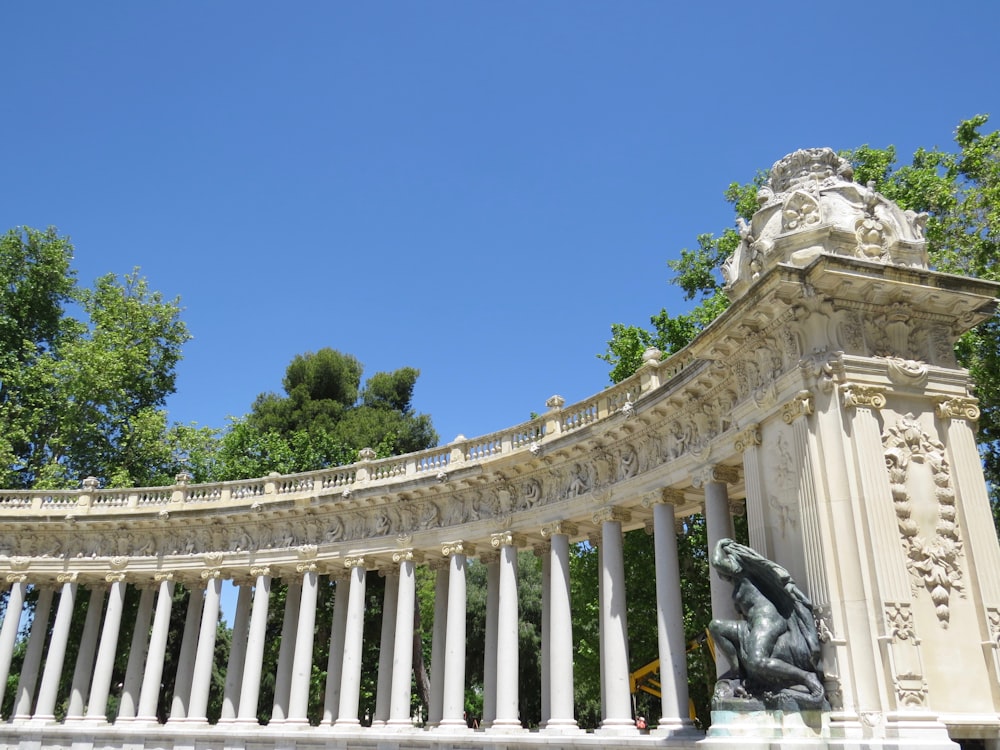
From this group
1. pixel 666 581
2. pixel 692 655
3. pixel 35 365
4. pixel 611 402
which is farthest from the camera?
pixel 35 365

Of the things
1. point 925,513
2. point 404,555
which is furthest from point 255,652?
point 925,513

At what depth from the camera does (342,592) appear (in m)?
38.0

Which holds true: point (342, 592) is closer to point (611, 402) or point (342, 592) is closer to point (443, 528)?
point (443, 528)

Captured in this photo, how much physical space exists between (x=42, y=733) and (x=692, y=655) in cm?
2998

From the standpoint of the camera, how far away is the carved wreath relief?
55.6 feet

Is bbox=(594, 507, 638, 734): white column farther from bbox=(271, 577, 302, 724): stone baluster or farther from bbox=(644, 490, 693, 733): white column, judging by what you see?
bbox=(271, 577, 302, 724): stone baluster

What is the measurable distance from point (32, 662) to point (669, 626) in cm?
3351

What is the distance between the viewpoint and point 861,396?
18.0 m

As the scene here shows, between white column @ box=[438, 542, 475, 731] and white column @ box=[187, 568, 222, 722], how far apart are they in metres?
11.3

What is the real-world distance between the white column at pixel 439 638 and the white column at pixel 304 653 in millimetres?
5184

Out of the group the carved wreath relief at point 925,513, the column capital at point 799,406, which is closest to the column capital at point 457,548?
the column capital at point 799,406

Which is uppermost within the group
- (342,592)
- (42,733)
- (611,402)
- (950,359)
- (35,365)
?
(35,365)

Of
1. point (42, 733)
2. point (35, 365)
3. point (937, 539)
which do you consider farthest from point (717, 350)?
point (35, 365)

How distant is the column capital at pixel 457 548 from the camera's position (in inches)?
1276
